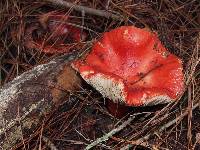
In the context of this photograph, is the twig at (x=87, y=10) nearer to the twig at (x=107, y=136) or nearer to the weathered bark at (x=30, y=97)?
the weathered bark at (x=30, y=97)

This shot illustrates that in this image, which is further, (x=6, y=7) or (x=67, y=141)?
(x=6, y=7)

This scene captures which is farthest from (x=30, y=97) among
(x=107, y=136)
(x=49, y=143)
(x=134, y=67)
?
(x=134, y=67)

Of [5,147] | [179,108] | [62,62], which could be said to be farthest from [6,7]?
[179,108]


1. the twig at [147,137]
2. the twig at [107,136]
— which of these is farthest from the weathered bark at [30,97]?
the twig at [147,137]

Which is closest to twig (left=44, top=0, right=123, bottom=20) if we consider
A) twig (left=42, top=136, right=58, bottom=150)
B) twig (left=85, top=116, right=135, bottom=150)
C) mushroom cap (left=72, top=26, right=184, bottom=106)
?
mushroom cap (left=72, top=26, right=184, bottom=106)

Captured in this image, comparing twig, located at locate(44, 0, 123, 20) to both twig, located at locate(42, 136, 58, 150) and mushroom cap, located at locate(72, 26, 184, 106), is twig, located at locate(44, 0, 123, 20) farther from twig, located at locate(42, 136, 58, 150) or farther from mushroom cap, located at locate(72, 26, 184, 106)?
twig, located at locate(42, 136, 58, 150)

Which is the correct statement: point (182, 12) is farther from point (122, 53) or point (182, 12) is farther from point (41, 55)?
point (41, 55)
